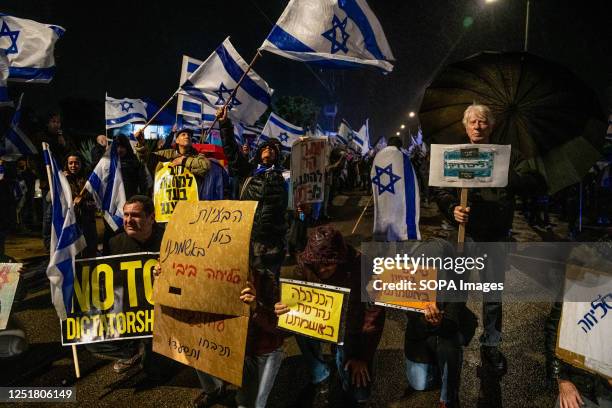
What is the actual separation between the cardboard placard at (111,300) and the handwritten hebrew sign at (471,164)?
241 centimetres

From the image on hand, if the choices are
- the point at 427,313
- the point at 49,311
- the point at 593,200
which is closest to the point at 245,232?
the point at 427,313

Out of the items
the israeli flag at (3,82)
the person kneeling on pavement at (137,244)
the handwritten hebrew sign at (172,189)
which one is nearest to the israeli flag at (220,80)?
the handwritten hebrew sign at (172,189)

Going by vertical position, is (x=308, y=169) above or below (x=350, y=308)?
→ above

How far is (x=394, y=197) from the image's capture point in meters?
3.89

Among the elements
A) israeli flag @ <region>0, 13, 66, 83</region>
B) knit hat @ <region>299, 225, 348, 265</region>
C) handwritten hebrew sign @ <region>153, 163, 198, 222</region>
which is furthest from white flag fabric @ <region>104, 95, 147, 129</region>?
knit hat @ <region>299, 225, 348, 265</region>

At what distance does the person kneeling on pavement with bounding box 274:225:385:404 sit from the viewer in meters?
2.63

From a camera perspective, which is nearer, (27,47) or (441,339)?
(441,339)

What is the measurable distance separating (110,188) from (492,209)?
149 inches

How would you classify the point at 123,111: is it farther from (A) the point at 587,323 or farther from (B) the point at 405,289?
(A) the point at 587,323

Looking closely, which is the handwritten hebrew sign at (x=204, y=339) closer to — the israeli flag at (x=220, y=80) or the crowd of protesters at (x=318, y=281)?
the crowd of protesters at (x=318, y=281)

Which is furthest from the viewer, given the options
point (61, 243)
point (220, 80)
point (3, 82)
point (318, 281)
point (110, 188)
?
point (220, 80)

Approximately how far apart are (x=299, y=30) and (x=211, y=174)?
80.9 inches

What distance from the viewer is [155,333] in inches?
104

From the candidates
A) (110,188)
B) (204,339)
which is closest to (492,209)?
(204,339)
